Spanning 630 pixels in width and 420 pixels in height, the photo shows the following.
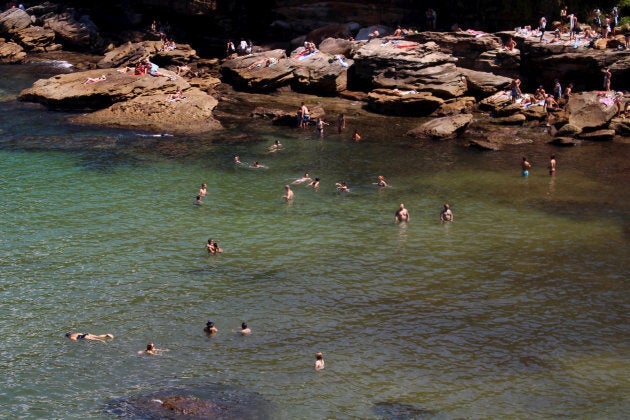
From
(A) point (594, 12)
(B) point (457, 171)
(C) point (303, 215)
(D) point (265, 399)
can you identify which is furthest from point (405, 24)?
(D) point (265, 399)

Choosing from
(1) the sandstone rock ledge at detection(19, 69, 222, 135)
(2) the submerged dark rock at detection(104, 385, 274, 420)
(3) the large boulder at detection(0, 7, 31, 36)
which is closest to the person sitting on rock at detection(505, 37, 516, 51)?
(1) the sandstone rock ledge at detection(19, 69, 222, 135)

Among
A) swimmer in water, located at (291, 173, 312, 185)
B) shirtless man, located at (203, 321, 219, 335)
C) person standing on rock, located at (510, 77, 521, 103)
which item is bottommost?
shirtless man, located at (203, 321, 219, 335)

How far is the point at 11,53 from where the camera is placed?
242 ft

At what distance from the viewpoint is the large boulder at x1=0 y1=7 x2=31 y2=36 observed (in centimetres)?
7625

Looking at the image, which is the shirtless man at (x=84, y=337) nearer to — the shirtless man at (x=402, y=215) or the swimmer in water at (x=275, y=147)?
the shirtless man at (x=402, y=215)

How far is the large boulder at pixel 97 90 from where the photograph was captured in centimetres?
5662

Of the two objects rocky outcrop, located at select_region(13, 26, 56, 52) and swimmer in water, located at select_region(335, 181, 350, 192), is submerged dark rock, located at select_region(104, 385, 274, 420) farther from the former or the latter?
rocky outcrop, located at select_region(13, 26, 56, 52)

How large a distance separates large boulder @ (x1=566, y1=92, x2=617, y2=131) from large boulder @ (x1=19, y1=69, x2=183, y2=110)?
2845cm

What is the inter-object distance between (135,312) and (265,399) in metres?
7.88

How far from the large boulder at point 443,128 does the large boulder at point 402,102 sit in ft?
10.1

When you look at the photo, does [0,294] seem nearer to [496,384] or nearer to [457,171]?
[496,384]

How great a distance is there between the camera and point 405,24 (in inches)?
2798

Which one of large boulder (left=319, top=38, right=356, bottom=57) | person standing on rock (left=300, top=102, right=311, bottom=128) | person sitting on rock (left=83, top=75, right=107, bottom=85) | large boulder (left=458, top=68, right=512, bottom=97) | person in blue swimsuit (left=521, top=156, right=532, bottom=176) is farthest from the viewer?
large boulder (left=319, top=38, right=356, bottom=57)

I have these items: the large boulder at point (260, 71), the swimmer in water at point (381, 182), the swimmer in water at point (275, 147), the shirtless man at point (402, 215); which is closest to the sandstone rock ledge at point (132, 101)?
the large boulder at point (260, 71)
